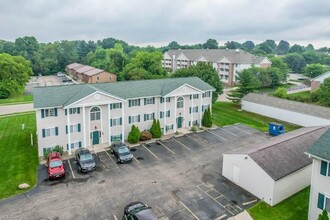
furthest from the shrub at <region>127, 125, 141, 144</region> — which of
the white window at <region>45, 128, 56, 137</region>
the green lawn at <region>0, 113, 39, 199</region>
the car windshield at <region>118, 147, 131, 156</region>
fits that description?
the green lawn at <region>0, 113, 39, 199</region>

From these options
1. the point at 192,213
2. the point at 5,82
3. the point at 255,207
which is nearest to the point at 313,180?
the point at 255,207

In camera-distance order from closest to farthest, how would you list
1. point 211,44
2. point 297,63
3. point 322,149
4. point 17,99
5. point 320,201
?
point 322,149 → point 320,201 → point 17,99 → point 297,63 → point 211,44

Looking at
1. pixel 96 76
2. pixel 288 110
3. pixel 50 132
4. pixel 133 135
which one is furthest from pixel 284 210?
pixel 96 76

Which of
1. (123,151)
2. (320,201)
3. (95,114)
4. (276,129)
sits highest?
(95,114)

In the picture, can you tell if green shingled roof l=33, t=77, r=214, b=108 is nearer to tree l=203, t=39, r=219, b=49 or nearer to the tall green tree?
the tall green tree

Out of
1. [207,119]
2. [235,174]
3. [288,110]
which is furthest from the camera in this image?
[288,110]

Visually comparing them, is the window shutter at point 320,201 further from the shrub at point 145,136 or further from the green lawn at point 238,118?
the green lawn at point 238,118

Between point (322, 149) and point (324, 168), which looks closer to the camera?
point (324, 168)

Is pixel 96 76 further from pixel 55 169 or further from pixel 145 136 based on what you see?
pixel 55 169
